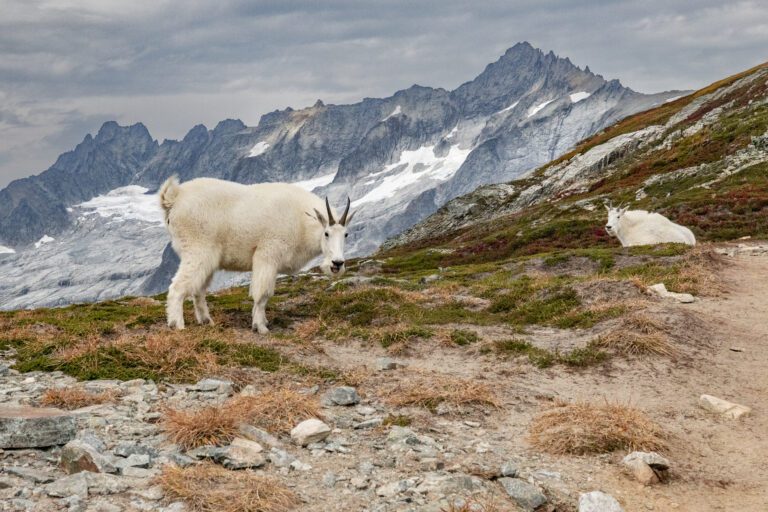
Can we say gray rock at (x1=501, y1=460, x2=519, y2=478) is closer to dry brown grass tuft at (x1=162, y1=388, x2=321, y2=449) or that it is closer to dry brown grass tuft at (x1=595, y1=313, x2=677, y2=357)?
dry brown grass tuft at (x1=162, y1=388, x2=321, y2=449)

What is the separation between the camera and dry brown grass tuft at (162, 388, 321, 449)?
7.23 metres

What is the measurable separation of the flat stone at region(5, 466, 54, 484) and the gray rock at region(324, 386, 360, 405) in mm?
4427

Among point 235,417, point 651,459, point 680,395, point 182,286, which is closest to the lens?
point 651,459

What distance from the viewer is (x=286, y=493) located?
19.6ft

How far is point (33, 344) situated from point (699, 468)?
1270 centimetres

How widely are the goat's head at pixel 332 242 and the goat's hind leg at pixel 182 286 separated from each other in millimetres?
3316

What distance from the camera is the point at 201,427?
24.0ft

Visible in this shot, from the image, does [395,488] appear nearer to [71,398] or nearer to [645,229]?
[71,398]

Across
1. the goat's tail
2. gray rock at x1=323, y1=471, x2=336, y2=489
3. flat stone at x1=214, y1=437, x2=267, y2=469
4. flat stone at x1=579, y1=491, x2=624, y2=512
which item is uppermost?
the goat's tail

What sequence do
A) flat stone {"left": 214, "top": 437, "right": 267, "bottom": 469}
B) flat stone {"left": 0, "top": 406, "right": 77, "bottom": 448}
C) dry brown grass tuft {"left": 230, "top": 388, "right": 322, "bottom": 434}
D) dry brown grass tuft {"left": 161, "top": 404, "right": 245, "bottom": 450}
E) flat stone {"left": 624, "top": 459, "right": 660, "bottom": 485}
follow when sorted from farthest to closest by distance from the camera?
dry brown grass tuft {"left": 230, "top": 388, "right": 322, "bottom": 434} < dry brown grass tuft {"left": 161, "top": 404, "right": 245, "bottom": 450} < flat stone {"left": 624, "top": 459, "right": 660, "bottom": 485} < flat stone {"left": 214, "top": 437, "right": 267, "bottom": 469} < flat stone {"left": 0, "top": 406, "right": 77, "bottom": 448}

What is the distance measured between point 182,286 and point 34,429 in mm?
8753

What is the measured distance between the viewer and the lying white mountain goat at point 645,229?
30.6 metres

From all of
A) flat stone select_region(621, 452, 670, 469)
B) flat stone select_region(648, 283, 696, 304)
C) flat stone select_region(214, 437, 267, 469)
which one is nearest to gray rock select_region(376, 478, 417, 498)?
flat stone select_region(214, 437, 267, 469)

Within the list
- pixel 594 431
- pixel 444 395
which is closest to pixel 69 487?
pixel 444 395
